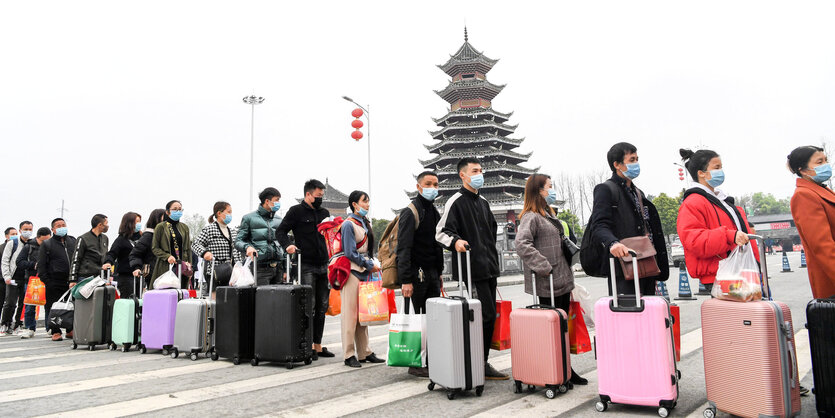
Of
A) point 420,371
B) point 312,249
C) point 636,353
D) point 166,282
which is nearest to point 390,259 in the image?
point 420,371

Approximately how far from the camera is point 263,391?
375 centimetres

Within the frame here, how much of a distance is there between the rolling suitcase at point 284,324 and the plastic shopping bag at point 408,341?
1.20 metres

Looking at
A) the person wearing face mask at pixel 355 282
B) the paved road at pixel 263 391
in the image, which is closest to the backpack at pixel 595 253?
the paved road at pixel 263 391

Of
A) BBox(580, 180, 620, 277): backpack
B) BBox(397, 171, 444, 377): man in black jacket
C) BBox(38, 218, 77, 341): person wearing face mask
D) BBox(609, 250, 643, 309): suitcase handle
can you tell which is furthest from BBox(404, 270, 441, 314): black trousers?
BBox(38, 218, 77, 341): person wearing face mask

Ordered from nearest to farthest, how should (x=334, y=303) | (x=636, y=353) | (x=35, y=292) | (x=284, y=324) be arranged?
1. (x=636, y=353)
2. (x=284, y=324)
3. (x=334, y=303)
4. (x=35, y=292)

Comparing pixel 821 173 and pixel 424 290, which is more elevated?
pixel 821 173

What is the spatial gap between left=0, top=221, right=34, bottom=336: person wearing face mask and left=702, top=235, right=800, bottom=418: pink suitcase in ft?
32.7

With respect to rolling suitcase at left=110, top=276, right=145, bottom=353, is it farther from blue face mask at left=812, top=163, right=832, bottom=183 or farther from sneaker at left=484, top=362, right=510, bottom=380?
blue face mask at left=812, top=163, right=832, bottom=183

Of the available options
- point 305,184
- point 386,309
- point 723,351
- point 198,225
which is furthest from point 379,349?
point 198,225

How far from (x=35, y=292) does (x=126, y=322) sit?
3.15m

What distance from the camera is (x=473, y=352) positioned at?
11.5 ft

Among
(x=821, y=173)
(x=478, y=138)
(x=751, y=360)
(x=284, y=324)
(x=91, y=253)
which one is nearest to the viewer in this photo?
(x=751, y=360)

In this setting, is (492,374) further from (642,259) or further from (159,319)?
(159,319)

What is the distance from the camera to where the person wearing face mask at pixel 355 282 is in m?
4.77
